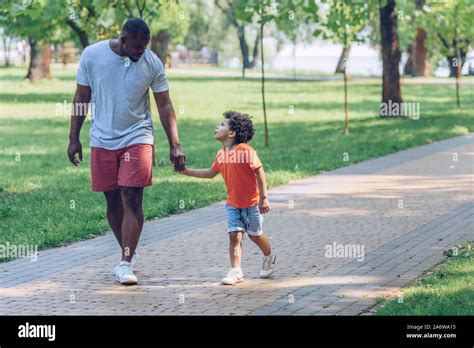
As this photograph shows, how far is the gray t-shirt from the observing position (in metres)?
8.30

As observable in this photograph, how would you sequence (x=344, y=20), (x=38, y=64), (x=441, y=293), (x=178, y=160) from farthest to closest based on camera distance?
(x=38, y=64), (x=344, y=20), (x=178, y=160), (x=441, y=293)

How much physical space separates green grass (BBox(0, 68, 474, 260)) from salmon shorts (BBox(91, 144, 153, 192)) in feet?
6.63

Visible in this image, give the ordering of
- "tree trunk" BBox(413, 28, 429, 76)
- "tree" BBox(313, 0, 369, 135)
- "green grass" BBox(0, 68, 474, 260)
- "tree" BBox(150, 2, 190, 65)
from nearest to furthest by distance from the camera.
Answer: "green grass" BBox(0, 68, 474, 260) < "tree" BBox(313, 0, 369, 135) < "tree" BBox(150, 2, 190, 65) < "tree trunk" BBox(413, 28, 429, 76)

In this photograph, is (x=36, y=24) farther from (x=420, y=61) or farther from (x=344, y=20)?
(x=420, y=61)

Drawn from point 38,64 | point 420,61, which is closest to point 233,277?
point 38,64

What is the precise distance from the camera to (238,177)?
8406mm

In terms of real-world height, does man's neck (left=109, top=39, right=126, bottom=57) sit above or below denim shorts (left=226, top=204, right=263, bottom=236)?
above

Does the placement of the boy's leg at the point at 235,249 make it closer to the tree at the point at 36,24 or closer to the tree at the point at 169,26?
the tree at the point at 36,24

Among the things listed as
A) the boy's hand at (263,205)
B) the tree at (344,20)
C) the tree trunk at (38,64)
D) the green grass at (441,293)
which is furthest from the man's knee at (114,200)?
the tree trunk at (38,64)

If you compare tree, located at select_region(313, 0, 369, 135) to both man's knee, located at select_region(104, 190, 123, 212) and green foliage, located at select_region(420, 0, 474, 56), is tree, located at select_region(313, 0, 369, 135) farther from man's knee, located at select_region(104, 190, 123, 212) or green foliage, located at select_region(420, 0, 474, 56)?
man's knee, located at select_region(104, 190, 123, 212)

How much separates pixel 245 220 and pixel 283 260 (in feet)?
3.78
